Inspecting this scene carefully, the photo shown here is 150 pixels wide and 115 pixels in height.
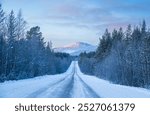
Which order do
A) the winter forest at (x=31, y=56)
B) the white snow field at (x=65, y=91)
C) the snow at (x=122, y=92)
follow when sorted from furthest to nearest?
the winter forest at (x=31, y=56)
the snow at (x=122, y=92)
the white snow field at (x=65, y=91)

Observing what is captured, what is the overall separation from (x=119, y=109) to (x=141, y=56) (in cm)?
3023

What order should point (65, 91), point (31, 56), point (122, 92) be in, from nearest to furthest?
point (122, 92) → point (65, 91) → point (31, 56)

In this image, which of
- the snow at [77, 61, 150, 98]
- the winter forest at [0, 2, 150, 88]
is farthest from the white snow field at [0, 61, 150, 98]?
the winter forest at [0, 2, 150, 88]

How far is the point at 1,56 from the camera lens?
47.0 metres

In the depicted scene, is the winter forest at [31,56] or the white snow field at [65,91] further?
the winter forest at [31,56]

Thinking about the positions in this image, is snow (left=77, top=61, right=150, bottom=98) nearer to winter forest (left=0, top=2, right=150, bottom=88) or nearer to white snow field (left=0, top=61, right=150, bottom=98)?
white snow field (left=0, top=61, right=150, bottom=98)

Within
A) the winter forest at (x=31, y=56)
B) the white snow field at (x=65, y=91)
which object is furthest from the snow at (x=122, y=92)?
the winter forest at (x=31, y=56)

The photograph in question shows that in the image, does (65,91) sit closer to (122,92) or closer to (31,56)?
(122,92)

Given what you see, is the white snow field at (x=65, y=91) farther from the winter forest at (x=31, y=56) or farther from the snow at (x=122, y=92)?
the winter forest at (x=31, y=56)

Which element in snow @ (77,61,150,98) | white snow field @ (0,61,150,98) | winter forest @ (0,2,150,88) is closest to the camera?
white snow field @ (0,61,150,98)

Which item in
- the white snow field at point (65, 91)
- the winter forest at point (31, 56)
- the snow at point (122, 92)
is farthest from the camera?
the winter forest at point (31, 56)

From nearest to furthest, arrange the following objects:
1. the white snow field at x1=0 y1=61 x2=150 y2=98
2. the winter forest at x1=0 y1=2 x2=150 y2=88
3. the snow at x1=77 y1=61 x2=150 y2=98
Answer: the white snow field at x1=0 y1=61 x2=150 y2=98 < the snow at x1=77 y1=61 x2=150 y2=98 < the winter forest at x1=0 y1=2 x2=150 y2=88

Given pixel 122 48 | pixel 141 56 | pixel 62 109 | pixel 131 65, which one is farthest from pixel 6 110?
pixel 122 48

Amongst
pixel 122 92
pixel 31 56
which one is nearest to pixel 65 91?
pixel 122 92
